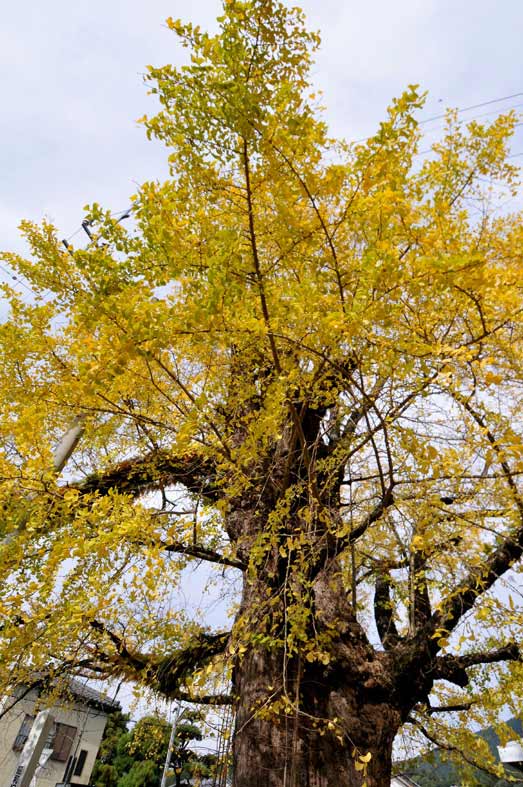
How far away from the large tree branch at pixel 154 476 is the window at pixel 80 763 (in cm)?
1347

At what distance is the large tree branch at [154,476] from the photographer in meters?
3.79

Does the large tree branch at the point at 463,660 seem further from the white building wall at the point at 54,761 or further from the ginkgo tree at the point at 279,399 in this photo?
the white building wall at the point at 54,761

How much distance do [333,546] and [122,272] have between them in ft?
8.62

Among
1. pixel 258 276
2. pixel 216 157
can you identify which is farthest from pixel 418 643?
pixel 216 157

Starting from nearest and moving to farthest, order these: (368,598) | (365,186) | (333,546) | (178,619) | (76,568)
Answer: (365,186), (76,568), (333,546), (178,619), (368,598)

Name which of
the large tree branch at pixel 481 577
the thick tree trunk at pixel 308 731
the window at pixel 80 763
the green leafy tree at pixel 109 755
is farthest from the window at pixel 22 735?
the large tree branch at pixel 481 577

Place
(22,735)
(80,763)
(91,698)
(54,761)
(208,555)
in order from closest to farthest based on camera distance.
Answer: (208,555)
(91,698)
(22,735)
(54,761)
(80,763)

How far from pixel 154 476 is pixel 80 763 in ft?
49.2

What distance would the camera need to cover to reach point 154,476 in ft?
12.4

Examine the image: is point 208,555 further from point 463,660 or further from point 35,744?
point 35,744

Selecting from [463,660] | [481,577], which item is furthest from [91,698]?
[481,577]

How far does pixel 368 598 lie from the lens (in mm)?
5754

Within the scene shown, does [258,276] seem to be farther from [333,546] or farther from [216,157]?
[333,546]

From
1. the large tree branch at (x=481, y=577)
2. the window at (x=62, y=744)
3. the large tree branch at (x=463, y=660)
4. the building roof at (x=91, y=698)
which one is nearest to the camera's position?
the large tree branch at (x=481, y=577)
